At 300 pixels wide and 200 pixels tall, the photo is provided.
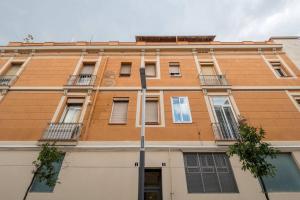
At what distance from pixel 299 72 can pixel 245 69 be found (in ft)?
10.7

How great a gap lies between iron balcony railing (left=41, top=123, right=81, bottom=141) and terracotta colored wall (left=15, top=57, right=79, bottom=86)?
3181mm

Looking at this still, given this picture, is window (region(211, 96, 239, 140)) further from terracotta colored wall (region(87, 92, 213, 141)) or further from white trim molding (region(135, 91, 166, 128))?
white trim molding (region(135, 91, 166, 128))

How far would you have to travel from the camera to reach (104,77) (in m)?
12.0

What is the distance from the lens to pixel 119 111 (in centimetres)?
1048

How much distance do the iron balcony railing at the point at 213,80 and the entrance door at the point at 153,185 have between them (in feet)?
19.7

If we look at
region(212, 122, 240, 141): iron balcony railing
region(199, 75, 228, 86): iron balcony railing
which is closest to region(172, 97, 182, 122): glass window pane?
region(212, 122, 240, 141): iron balcony railing

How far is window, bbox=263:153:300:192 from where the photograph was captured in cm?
770

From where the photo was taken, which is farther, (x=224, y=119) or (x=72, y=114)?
(x=72, y=114)

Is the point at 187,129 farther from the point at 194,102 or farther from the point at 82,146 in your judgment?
the point at 82,146

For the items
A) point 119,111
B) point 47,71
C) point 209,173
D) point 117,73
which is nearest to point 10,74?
point 47,71

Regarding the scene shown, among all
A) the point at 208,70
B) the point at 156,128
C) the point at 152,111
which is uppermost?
the point at 208,70

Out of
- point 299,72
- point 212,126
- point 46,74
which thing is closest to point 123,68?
point 46,74

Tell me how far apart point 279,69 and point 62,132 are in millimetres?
13943

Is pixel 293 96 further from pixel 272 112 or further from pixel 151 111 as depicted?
pixel 151 111
